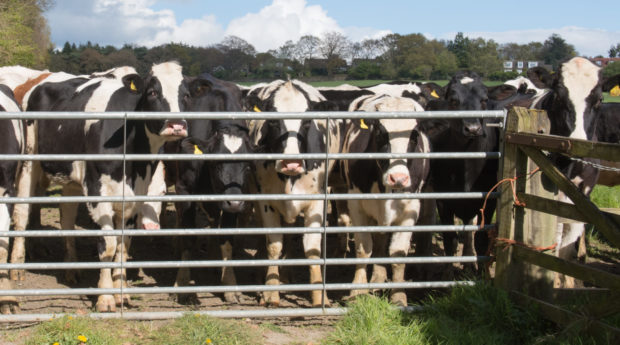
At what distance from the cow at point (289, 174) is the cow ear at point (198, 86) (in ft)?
2.05

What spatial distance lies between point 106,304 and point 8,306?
0.79 m

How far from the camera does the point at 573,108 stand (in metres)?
5.60

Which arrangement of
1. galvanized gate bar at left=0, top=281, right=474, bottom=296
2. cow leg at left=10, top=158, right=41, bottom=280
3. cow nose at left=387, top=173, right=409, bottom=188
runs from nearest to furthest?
1. galvanized gate bar at left=0, top=281, right=474, bottom=296
2. cow nose at left=387, top=173, right=409, bottom=188
3. cow leg at left=10, top=158, right=41, bottom=280

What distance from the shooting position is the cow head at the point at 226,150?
5.92 m

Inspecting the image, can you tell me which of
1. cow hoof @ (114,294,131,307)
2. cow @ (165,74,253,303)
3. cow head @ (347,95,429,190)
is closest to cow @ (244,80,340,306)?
cow @ (165,74,253,303)

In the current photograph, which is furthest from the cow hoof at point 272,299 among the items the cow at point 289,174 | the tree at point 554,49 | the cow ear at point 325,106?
the tree at point 554,49

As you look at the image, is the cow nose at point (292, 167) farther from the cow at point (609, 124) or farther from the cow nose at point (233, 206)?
the cow at point (609, 124)

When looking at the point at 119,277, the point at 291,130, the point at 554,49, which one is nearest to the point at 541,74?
the point at 291,130

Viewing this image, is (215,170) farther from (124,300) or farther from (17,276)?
(17,276)

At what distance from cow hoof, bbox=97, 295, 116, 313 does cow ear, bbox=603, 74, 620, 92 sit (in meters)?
5.19

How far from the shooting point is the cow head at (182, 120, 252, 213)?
5.92m

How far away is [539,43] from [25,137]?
89709 mm

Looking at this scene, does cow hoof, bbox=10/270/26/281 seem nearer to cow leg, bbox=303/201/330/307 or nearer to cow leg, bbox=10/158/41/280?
cow leg, bbox=10/158/41/280

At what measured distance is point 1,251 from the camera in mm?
5656
